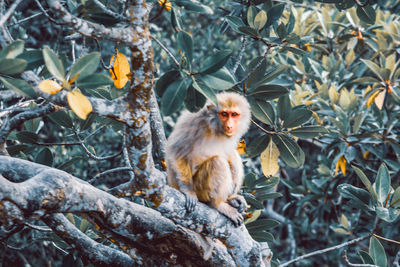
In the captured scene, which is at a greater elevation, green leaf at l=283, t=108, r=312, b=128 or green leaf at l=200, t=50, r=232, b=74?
green leaf at l=200, t=50, r=232, b=74

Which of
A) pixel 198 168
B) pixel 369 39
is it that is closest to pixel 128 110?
pixel 198 168

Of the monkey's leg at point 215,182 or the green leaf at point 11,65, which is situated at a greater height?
the green leaf at point 11,65

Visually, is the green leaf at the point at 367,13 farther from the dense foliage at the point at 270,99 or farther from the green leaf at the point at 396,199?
the green leaf at the point at 396,199

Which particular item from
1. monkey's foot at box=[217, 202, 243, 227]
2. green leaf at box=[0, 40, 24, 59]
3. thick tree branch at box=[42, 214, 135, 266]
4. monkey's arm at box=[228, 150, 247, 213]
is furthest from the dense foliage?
thick tree branch at box=[42, 214, 135, 266]

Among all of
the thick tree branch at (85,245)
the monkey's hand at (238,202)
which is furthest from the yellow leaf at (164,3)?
the monkey's hand at (238,202)

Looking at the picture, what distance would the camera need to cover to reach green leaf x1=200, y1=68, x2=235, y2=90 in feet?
7.55

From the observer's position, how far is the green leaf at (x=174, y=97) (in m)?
2.30

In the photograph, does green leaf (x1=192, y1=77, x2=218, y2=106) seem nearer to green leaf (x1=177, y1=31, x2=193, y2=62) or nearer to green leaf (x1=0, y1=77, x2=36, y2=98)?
green leaf (x1=177, y1=31, x2=193, y2=62)

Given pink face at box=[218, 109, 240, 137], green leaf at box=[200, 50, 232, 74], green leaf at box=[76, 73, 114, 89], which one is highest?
green leaf at box=[200, 50, 232, 74]

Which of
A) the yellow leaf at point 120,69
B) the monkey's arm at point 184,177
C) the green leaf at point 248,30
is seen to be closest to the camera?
A: the yellow leaf at point 120,69

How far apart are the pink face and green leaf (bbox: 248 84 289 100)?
16.1 inches

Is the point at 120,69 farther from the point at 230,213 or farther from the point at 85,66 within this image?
the point at 230,213

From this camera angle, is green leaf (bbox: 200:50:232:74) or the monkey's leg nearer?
green leaf (bbox: 200:50:232:74)

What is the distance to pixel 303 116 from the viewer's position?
11.0 ft
